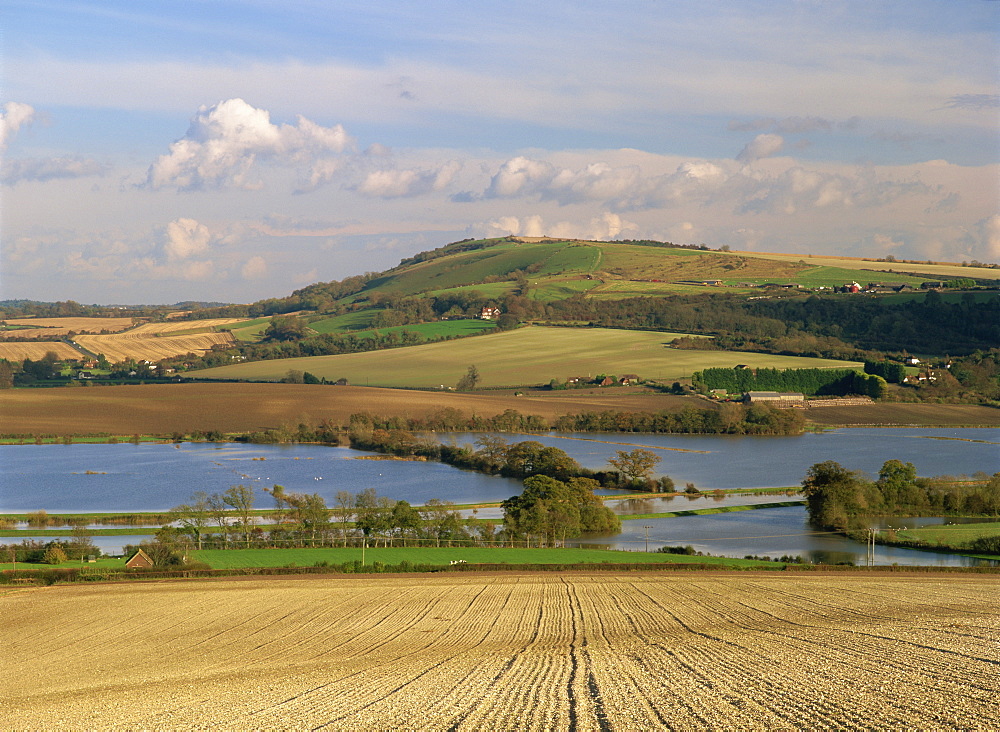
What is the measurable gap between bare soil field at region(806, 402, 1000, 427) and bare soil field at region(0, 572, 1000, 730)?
49.1m

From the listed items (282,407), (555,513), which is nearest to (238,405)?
(282,407)

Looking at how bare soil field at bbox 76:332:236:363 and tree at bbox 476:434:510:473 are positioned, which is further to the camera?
bare soil field at bbox 76:332:236:363

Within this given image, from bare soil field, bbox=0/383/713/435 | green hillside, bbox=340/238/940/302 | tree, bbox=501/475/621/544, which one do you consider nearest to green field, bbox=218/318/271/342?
green hillside, bbox=340/238/940/302

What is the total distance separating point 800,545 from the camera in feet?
128

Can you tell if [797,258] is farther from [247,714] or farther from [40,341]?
[247,714]

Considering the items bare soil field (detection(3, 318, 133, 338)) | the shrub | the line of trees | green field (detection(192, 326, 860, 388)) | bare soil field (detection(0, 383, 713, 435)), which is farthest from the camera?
bare soil field (detection(3, 318, 133, 338))

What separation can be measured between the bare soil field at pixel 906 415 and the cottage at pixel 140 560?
57.9 m

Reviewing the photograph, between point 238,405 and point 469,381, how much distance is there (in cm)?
2116

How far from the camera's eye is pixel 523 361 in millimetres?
92000

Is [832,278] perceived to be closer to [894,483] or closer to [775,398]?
[775,398]

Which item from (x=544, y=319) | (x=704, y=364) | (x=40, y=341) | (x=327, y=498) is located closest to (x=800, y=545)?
(x=327, y=498)

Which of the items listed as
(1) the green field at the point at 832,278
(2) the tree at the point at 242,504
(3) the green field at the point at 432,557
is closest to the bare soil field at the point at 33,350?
(2) the tree at the point at 242,504

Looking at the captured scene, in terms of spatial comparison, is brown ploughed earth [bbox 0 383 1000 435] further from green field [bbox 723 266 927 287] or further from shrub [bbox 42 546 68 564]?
shrub [bbox 42 546 68 564]

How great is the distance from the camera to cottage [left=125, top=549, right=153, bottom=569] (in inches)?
1236
